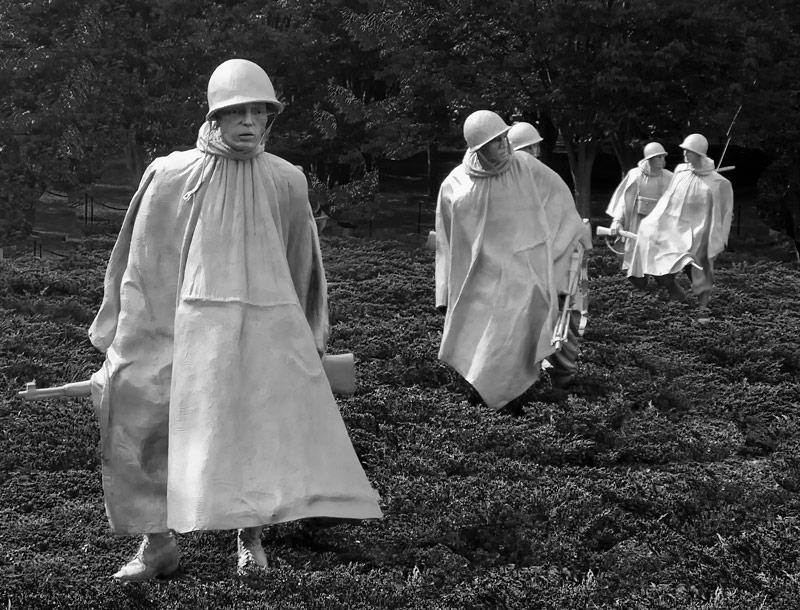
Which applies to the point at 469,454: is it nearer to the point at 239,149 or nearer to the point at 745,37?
the point at 239,149

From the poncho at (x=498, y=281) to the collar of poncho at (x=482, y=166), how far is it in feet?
0.03

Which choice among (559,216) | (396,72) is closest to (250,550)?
(559,216)

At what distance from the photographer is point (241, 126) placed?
7.11 meters

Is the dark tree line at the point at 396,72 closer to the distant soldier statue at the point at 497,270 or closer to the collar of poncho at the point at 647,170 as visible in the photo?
the collar of poncho at the point at 647,170

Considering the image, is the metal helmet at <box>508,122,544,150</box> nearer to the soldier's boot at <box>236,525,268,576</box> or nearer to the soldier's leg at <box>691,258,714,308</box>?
the soldier's leg at <box>691,258,714,308</box>

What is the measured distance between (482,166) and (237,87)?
512 cm

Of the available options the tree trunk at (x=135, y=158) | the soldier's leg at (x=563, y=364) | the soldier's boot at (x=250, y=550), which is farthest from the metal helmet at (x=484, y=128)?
the tree trunk at (x=135, y=158)

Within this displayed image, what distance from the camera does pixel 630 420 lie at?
11.4 m

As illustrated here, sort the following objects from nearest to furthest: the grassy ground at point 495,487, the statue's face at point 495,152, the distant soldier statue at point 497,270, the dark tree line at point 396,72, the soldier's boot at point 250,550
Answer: the grassy ground at point 495,487 → the soldier's boot at point 250,550 → the distant soldier statue at point 497,270 → the statue's face at point 495,152 → the dark tree line at point 396,72

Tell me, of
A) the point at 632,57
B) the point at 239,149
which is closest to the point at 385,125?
the point at 632,57

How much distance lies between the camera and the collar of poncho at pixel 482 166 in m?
11.9

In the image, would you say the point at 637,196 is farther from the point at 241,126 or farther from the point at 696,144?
the point at 241,126

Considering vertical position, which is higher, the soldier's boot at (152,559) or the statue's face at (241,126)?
the statue's face at (241,126)

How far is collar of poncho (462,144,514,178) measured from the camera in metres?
11.9
